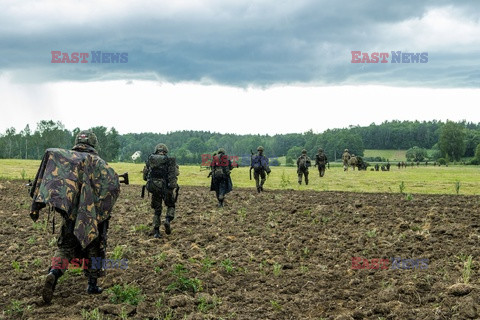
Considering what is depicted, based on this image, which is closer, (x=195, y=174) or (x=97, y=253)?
(x=97, y=253)

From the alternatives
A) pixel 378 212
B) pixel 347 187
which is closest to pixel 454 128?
pixel 347 187

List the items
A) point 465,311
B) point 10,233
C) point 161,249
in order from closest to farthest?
point 465,311 < point 161,249 < point 10,233

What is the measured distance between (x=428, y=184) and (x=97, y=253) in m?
27.1

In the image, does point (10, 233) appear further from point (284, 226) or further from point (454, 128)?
point (454, 128)

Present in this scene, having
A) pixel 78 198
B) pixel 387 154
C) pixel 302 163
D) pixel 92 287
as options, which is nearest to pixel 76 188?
pixel 78 198

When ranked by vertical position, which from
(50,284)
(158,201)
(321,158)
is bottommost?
(50,284)

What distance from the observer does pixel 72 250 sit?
7973 millimetres

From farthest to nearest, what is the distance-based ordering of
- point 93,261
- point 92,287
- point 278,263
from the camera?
point 278,263 < point 92,287 < point 93,261

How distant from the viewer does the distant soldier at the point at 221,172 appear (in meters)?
17.9

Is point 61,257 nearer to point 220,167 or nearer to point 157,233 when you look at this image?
point 157,233

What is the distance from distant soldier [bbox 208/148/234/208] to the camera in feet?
58.9

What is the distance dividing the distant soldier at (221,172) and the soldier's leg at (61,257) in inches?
392

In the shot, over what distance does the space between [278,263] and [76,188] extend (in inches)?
179

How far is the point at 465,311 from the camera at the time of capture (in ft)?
22.2
